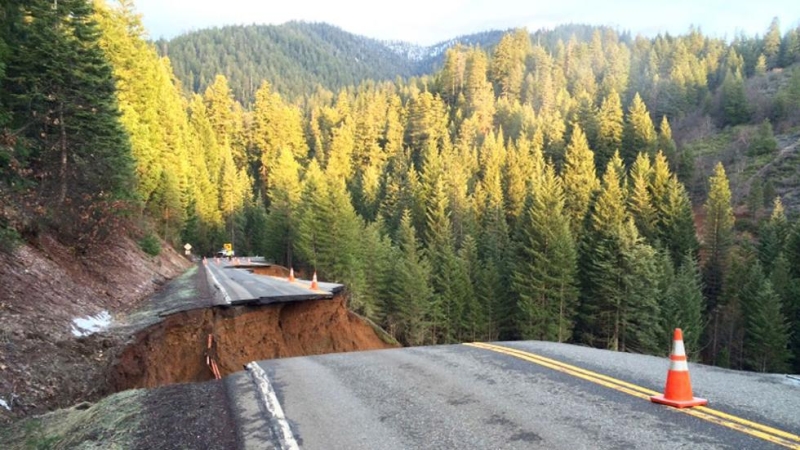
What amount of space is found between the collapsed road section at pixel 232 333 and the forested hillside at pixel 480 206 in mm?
5149

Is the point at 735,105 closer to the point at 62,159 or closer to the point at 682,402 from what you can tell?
the point at 62,159

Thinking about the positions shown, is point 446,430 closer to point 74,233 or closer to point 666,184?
point 74,233

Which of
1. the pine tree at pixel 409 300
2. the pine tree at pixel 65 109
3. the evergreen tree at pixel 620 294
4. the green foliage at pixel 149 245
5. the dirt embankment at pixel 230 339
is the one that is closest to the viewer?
the dirt embankment at pixel 230 339

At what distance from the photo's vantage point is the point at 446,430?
5.50 m

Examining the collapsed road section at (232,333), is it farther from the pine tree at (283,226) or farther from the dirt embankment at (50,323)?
the pine tree at (283,226)

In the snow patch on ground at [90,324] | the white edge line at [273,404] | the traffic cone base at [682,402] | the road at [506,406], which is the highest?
the traffic cone base at [682,402]

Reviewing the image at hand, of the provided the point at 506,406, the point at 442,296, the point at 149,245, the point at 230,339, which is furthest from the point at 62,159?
the point at 442,296

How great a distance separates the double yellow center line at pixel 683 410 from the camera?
4.73 m

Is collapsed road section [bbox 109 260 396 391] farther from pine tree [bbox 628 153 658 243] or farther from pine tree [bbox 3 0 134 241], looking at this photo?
pine tree [bbox 628 153 658 243]

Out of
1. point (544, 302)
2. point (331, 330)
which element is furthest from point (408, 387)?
point (544, 302)

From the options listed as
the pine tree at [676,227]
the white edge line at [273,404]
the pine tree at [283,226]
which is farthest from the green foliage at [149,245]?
the pine tree at [676,227]

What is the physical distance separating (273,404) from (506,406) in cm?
277

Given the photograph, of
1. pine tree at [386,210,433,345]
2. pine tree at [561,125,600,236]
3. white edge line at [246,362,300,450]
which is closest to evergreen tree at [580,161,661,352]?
pine tree at [386,210,433,345]

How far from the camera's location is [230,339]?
Answer: 17.2 meters
